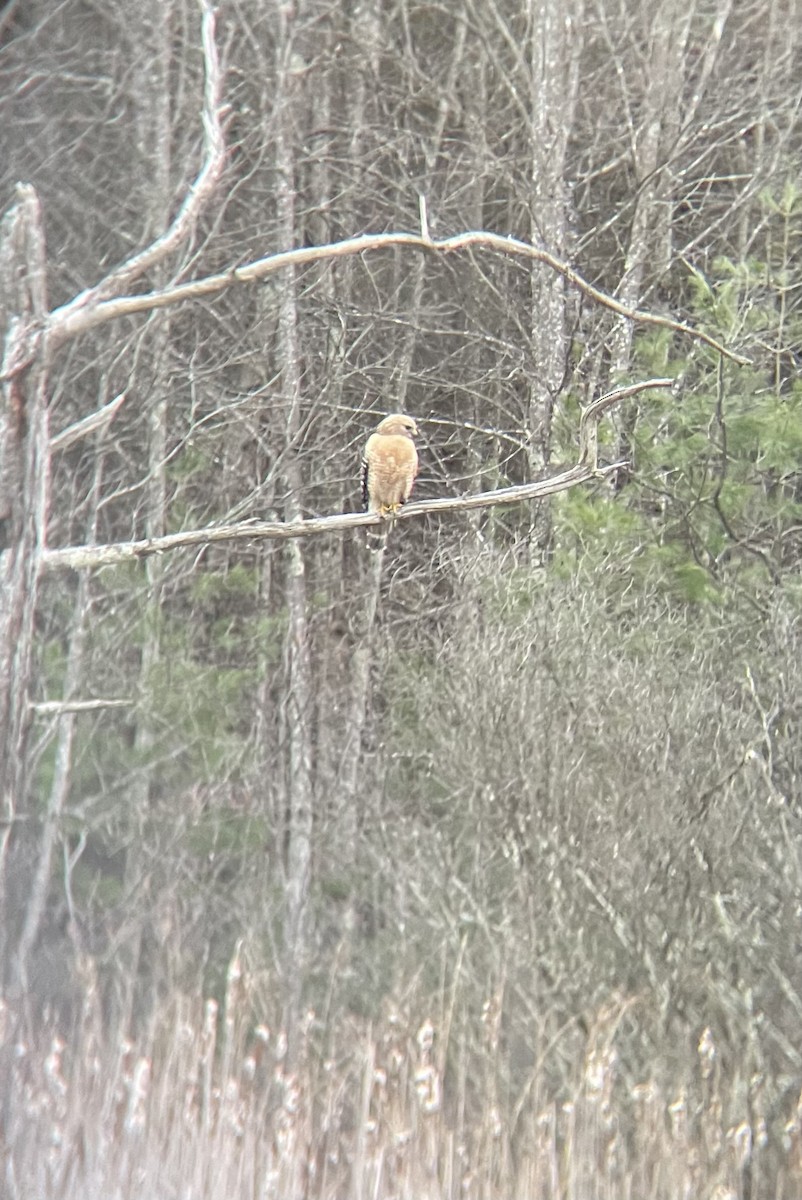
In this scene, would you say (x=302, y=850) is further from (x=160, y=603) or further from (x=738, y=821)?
(x=738, y=821)

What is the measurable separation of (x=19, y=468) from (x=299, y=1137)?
1.87m

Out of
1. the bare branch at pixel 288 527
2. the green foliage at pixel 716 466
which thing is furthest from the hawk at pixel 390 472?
the green foliage at pixel 716 466

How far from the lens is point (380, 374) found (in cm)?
869

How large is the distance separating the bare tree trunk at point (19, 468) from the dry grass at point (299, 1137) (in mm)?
785

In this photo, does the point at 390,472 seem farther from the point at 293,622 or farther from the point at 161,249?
the point at 293,622

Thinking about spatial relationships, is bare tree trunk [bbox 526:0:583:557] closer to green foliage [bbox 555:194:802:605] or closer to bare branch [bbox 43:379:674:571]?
green foliage [bbox 555:194:802:605]

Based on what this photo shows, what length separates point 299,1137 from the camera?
147 inches

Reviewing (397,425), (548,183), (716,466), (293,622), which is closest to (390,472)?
(397,425)

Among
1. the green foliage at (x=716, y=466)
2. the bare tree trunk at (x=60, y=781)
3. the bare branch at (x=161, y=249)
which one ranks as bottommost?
the bare tree trunk at (x=60, y=781)

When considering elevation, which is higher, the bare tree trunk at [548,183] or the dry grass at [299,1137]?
the bare tree trunk at [548,183]

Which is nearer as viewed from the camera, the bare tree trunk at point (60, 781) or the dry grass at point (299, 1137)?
the dry grass at point (299, 1137)

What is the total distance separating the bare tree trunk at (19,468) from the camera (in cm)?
276

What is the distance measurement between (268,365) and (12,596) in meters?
6.08

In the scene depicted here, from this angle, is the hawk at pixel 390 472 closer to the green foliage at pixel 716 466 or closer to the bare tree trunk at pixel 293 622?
the green foliage at pixel 716 466
